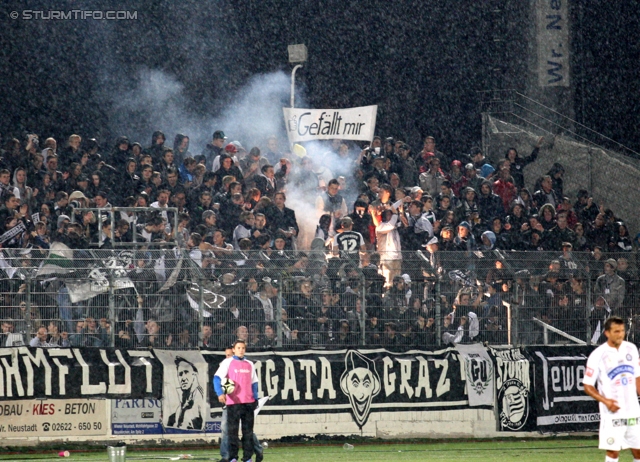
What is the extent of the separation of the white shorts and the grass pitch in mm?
4038

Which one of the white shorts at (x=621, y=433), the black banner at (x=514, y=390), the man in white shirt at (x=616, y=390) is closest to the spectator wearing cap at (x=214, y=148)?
the black banner at (x=514, y=390)

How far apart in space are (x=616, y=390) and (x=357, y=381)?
6.80 m

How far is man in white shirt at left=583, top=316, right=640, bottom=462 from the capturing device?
39.4 feet

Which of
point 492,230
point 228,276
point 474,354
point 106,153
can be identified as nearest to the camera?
point 228,276

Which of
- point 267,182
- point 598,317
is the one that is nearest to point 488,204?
point 598,317

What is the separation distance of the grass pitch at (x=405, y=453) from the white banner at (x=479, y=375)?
697 mm

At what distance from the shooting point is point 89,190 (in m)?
19.5

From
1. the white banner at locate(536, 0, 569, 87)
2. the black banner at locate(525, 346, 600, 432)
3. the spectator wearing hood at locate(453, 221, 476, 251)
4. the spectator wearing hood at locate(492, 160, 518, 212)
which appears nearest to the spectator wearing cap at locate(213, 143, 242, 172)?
the spectator wearing hood at locate(453, 221, 476, 251)

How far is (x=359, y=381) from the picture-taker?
60.5 feet

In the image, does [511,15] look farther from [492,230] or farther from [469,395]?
[469,395]

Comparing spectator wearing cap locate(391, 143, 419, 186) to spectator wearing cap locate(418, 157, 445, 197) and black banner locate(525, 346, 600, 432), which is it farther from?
black banner locate(525, 346, 600, 432)

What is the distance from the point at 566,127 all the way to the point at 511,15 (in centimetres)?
311

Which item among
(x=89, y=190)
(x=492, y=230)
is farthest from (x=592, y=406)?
(x=89, y=190)

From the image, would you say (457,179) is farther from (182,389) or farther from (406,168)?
(182,389)
